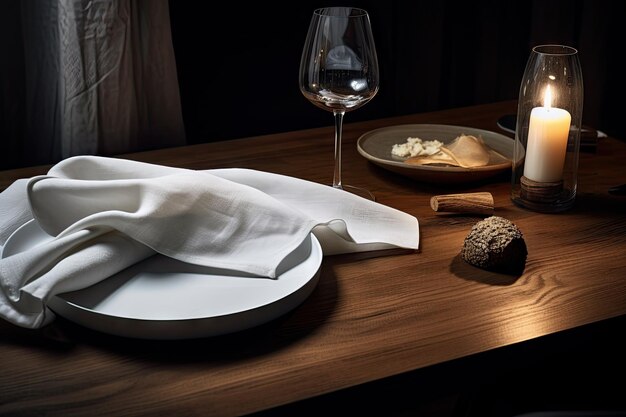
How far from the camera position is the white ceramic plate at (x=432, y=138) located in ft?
4.10

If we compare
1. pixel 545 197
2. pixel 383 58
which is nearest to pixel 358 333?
pixel 545 197

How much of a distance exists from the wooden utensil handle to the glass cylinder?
8 centimetres

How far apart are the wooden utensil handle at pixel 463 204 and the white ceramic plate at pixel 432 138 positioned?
94 mm

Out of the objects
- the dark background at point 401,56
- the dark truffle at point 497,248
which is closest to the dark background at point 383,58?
the dark background at point 401,56

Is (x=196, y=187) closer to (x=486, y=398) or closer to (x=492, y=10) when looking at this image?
(x=486, y=398)

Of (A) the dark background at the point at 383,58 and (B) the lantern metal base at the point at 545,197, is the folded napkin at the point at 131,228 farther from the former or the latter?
(A) the dark background at the point at 383,58

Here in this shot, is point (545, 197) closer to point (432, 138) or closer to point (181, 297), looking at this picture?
point (432, 138)

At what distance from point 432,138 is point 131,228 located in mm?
735

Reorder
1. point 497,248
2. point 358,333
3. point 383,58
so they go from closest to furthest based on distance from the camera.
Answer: point 358,333 → point 497,248 → point 383,58

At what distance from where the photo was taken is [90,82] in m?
1.72

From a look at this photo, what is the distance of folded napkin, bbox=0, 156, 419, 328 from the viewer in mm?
835

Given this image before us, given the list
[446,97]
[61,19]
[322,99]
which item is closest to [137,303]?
[322,99]

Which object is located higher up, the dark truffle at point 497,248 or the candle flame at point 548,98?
the candle flame at point 548,98

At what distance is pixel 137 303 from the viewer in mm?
853
